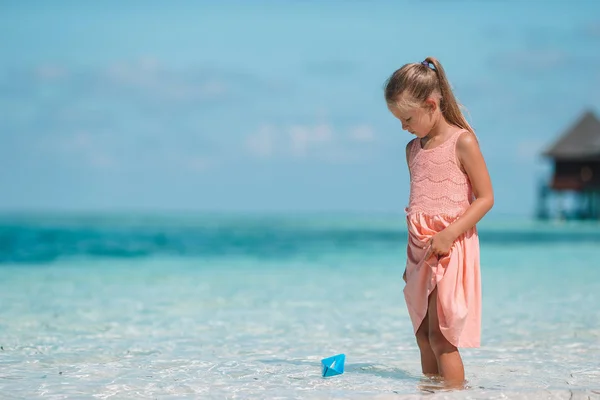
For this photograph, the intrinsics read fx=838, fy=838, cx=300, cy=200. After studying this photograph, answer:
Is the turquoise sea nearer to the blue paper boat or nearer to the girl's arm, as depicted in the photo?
the blue paper boat

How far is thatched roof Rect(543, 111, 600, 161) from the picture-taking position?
41781mm

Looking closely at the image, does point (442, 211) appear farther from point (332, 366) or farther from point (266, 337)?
point (266, 337)

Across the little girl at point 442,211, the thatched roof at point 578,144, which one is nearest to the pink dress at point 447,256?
the little girl at point 442,211

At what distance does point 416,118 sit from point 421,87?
0.14 meters

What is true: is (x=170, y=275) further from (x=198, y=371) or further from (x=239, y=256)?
(x=198, y=371)

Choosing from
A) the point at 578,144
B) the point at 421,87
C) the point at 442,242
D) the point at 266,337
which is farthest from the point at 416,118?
the point at 578,144

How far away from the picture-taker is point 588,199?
1786 inches

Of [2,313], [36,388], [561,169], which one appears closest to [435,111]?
[36,388]

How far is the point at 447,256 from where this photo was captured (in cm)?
347

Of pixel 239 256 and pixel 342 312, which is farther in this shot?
pixel 239 256

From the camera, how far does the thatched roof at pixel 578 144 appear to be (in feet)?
137

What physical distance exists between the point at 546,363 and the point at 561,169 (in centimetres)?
3987

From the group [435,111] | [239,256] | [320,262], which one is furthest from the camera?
[239,256]

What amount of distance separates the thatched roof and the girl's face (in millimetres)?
40228
